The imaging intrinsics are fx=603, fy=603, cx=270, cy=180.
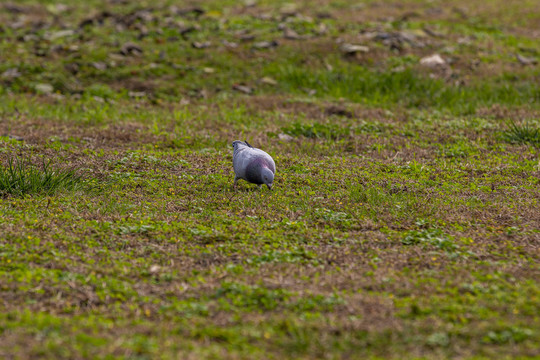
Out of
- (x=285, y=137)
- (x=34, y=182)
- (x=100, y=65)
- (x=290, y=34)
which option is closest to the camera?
(x=34, y=182)

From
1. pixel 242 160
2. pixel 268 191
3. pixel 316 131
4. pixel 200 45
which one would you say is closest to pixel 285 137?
pixel 316 131

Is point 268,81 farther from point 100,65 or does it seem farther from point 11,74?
point 11,74

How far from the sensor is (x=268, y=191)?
7.69 m

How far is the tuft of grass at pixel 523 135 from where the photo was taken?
9.87m

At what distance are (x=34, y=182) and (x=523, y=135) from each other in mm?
7578

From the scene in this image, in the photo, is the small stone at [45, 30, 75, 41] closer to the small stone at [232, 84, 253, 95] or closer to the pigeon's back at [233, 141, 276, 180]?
the small stone at [232, 84, 253, 95]

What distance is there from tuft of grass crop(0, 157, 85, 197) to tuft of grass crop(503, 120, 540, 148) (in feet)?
22.5

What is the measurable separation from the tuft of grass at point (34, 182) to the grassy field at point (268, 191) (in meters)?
0.03

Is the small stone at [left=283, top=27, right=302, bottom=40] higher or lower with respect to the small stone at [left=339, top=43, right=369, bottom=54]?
higher

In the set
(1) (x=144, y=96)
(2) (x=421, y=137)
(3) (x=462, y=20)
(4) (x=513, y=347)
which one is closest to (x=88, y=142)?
(1) (x=144, y=96)

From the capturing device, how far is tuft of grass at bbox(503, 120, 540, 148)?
32.4 ft

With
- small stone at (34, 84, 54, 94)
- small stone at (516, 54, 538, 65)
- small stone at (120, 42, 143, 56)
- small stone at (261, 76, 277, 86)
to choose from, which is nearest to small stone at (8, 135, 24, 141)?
small stone at (34, 84, 54, 94)

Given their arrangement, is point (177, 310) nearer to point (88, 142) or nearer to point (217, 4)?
point (88, 142)

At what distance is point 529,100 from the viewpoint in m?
12.0
